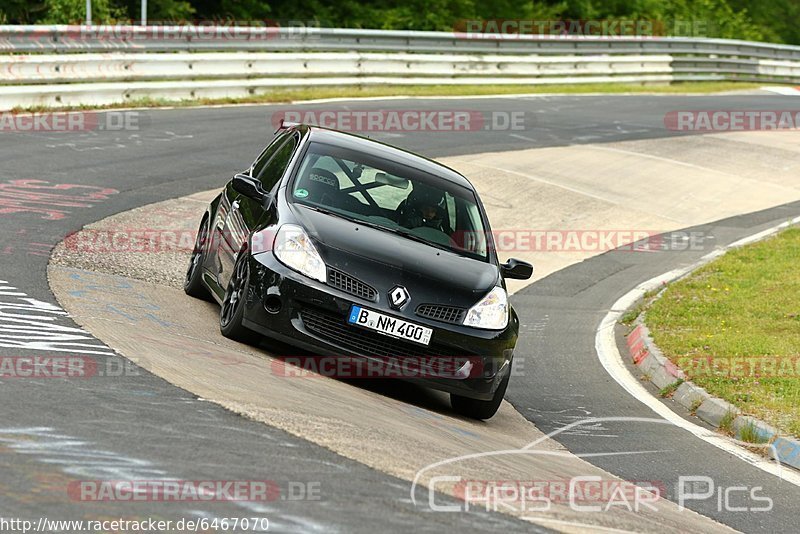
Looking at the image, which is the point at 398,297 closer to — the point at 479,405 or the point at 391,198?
the point at 479,405

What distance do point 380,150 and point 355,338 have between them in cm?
233

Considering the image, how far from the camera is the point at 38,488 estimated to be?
482 cm

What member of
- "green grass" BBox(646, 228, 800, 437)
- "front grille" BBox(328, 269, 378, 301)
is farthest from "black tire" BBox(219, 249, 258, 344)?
"green grass" BBox(646, 228, 800, 437)

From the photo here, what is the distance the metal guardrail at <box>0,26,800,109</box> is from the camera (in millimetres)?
19984

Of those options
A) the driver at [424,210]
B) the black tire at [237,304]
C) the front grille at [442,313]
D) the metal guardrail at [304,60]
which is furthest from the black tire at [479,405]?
the metal guardrail at [304,60]

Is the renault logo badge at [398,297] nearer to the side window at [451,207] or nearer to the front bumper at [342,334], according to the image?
the front bumper at [342,334]

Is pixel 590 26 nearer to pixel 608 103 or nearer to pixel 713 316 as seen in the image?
pixel 608 103

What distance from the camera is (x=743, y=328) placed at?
11906mm

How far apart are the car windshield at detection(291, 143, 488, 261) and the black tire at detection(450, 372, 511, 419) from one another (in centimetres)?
106

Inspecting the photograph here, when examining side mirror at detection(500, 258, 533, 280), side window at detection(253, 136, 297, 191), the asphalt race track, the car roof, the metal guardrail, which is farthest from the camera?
the metal guardrail

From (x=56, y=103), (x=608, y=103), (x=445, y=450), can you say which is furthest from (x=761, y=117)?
(x=445, y=450)

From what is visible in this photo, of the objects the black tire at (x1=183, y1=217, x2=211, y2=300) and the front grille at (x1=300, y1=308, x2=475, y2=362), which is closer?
the front grille at (x1=300, y1=308, x2=475, y2=362)

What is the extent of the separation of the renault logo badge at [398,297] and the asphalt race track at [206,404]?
1.50 m

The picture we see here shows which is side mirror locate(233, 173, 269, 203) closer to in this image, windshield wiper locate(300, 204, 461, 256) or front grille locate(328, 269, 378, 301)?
windshield wiper locate(300, 204, 461, 256)
